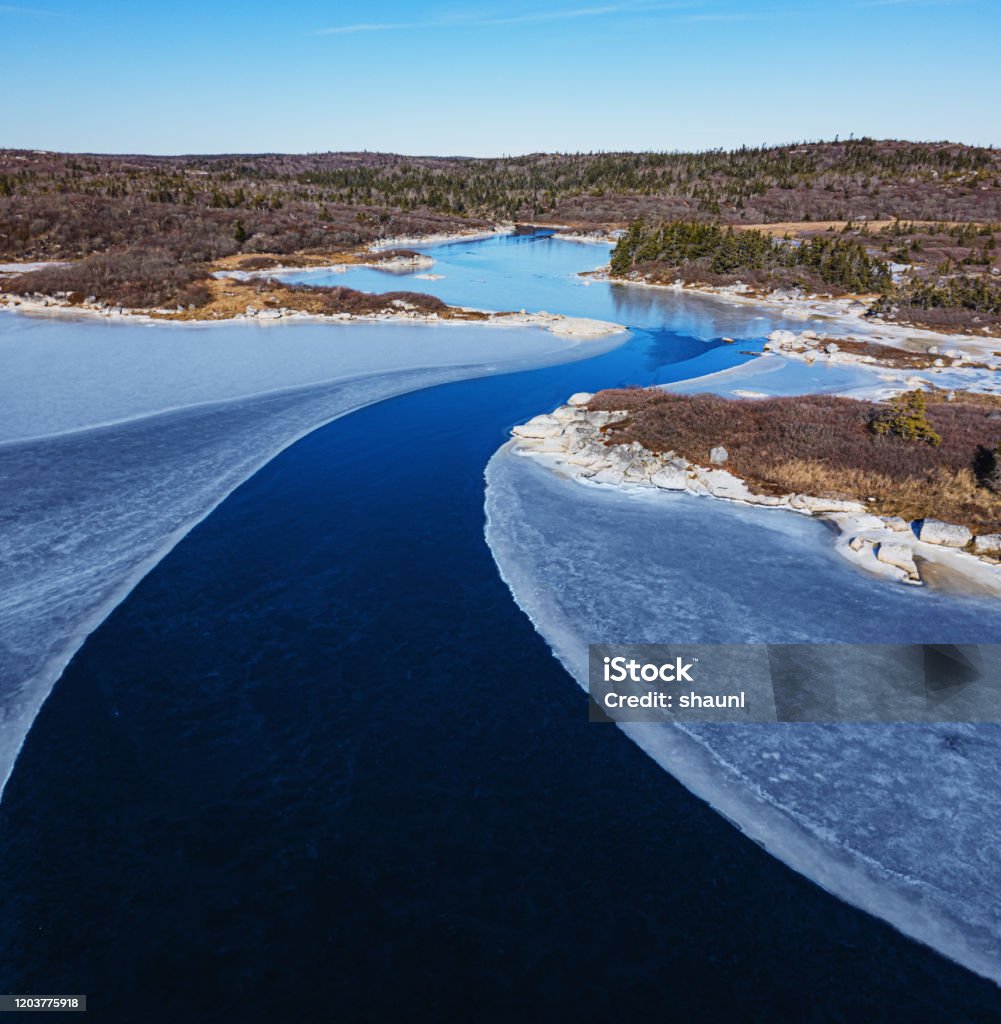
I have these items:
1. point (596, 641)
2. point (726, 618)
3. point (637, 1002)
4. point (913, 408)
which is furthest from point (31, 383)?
point (913, 408)

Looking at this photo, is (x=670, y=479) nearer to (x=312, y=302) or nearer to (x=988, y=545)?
(x=988, y=545)

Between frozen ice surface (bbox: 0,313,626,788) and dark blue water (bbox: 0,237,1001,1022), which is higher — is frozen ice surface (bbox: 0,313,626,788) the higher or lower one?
the higher one

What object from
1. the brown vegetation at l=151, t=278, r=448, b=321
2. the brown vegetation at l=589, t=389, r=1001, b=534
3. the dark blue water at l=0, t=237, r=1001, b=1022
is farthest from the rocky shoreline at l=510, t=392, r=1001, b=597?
the brown vegetation at l=151, t=278, r=448, b=321

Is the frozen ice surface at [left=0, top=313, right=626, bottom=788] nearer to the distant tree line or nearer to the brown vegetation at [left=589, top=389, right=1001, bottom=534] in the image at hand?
the brown vegetation at [left=589, top=389, right=1001, bottom=534]

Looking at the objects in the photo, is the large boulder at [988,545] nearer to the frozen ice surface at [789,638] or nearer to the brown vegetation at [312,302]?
the frozen ice surface at [789,638]

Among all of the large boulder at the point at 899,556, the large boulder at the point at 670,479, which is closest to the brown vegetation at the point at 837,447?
the large boulder at the point at 670,479

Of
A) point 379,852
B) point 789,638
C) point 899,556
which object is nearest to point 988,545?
point 899,556
